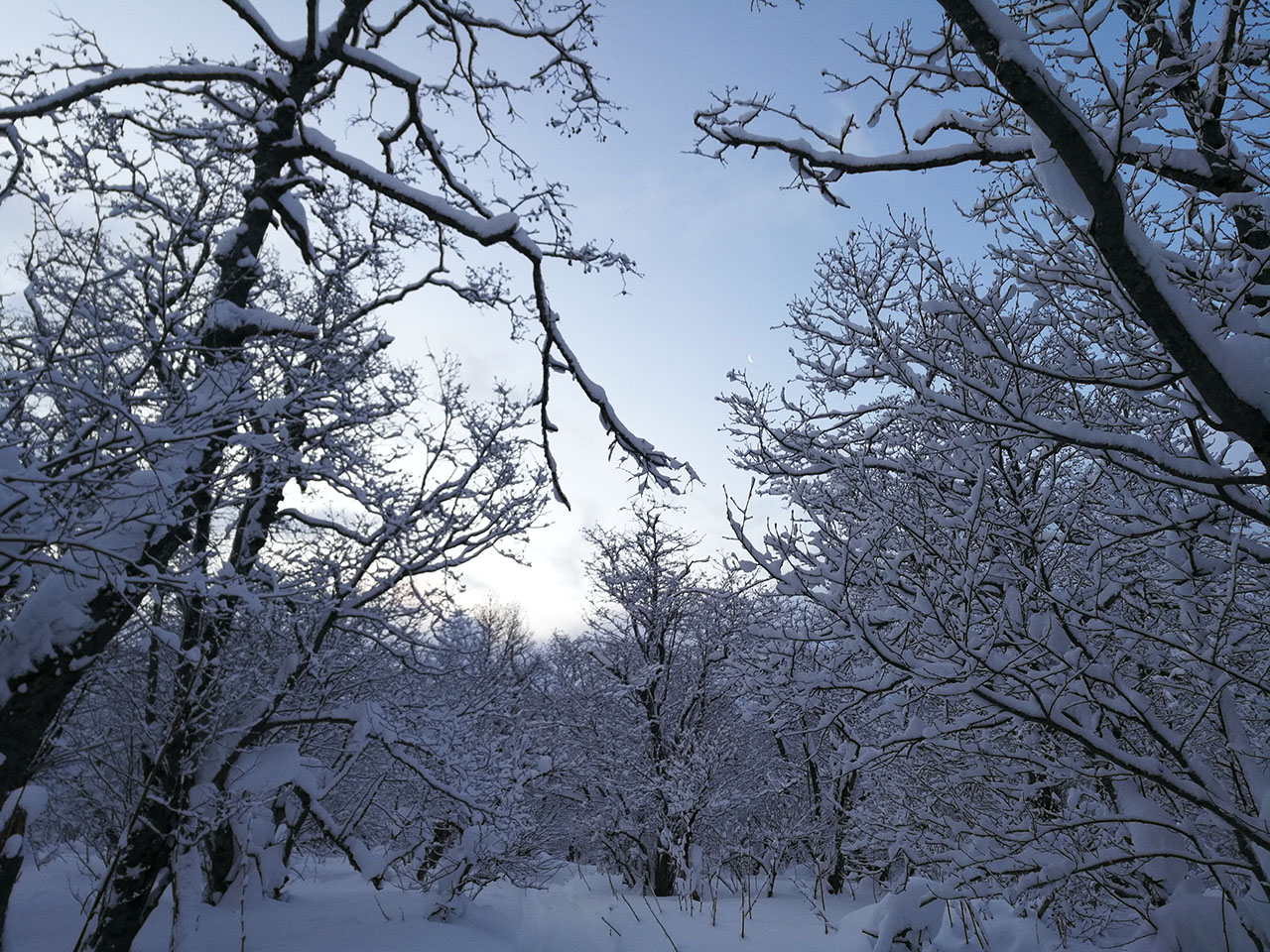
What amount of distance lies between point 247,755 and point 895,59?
794 centimetres

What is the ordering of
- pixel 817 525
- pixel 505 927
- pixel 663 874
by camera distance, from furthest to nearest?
pixel 663 874 → pixel 505 927 → pixel 817 525

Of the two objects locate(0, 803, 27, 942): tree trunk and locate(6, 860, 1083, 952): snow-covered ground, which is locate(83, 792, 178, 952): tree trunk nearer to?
locate(6, 860, 1083, 952): snow-covered ground

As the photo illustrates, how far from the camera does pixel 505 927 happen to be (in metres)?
9.16

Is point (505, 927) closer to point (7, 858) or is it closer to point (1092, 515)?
point (7, 858)

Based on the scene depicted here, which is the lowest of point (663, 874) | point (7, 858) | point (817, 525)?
point (663, 874)

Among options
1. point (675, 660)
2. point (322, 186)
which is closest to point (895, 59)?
point (322, 186)

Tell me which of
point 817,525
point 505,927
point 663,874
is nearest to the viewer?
point 817,525

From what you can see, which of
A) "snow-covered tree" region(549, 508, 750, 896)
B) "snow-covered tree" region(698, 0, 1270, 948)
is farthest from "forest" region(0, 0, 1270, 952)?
"snow-covered tree" region(549, 508, 750, 896)

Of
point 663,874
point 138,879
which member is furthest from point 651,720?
point 138,879

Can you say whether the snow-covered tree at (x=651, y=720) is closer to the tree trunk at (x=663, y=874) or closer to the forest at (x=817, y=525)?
the tree trunk at (x=663, y=874)

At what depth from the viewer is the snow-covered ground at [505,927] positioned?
6617 mm

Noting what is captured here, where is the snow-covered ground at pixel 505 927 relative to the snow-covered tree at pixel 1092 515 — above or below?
below

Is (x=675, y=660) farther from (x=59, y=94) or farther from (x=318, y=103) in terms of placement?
(x=59, y=94)

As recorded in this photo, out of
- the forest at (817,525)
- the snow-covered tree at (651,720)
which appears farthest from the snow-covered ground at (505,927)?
the snow-covered tree at (651,720)
